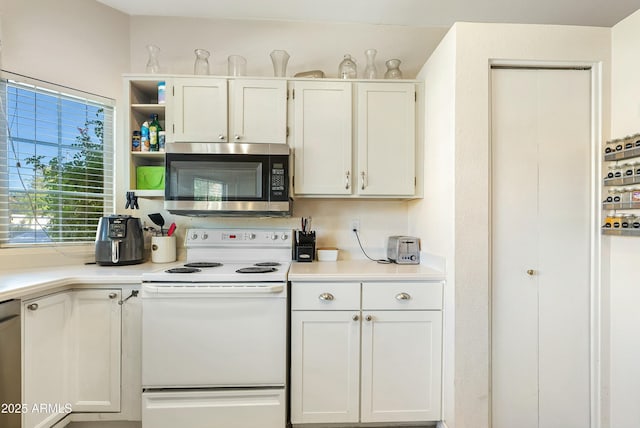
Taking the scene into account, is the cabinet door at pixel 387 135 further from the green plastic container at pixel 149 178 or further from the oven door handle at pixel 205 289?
the green plastic container at pixel 149 178

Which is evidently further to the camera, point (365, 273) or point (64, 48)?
point (64, 48)

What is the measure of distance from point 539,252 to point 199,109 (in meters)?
2.26

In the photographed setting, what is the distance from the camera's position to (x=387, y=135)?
1.96m

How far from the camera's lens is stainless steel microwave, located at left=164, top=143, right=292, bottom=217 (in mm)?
1817

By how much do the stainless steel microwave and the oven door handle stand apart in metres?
0.51

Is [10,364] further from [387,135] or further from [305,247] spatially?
[387,135]

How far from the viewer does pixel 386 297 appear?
161 centimetres

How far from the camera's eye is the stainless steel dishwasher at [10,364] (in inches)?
49.8

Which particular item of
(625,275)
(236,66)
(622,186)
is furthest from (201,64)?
(625,275)

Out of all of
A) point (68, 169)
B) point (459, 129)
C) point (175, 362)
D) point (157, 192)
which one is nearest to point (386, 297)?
point (459, 129)

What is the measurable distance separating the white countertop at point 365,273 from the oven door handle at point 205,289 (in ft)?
0.50

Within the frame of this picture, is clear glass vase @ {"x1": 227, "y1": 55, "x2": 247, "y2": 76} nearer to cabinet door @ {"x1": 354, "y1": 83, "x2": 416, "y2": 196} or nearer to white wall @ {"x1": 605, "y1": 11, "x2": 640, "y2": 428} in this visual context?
cabinet door @ {"x1": 354, "y1": 83, "x2": 416, "y2": 196}

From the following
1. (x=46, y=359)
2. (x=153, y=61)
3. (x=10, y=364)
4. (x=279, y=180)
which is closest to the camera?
(x=10, y=364)

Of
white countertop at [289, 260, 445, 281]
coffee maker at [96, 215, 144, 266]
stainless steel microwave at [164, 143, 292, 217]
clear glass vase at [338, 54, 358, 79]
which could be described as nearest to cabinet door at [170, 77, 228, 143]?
stainless steel microwave at [164, 143, 292, 217]
